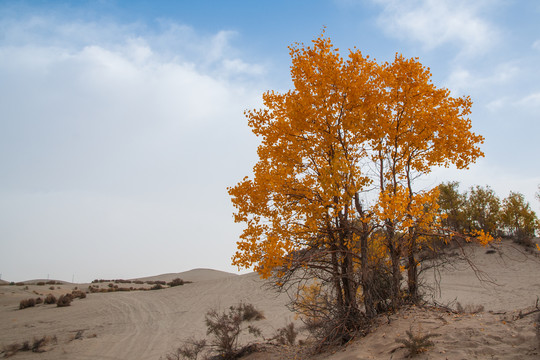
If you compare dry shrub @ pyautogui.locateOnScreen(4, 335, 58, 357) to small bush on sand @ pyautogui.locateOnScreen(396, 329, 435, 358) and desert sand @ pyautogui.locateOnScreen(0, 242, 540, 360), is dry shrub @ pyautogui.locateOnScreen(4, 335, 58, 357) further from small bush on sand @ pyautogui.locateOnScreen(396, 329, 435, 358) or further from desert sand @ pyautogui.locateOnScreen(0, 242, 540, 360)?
small bush on sand @ pyautogui.locateOnScreen(396, 329, 435, 358)

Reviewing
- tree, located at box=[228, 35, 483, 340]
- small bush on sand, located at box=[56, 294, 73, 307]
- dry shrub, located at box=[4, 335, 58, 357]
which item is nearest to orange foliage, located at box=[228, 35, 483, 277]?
tree, located at box=[228, 35, 483, 340]

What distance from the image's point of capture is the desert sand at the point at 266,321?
5.01m

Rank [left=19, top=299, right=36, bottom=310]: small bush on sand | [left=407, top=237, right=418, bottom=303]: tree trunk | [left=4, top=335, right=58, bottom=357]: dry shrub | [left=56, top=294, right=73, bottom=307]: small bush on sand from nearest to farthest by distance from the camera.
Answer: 1. [left=407, top=237, right=418, bottom=303]: tree trunk
2. [left=4, top=335, right=58, bottom=357]: dry shrub
3. [left=19, top=299, right=36, bottom=310]: small bush on sand
4. [left=56, top=294, right=73, bottom=307]: small bush on sand

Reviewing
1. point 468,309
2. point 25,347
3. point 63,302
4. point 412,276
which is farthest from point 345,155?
point 63,302

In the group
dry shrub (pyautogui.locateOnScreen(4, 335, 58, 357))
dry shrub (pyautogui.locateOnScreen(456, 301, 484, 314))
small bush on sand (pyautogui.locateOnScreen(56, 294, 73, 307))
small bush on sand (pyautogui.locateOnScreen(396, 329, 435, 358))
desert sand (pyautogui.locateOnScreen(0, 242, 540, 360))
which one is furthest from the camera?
small bush on sand (pyautogui.locateOnScreen(56, 294, 73, 307))

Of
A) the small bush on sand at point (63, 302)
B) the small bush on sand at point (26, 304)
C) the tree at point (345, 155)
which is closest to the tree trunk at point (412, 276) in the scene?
the tree at point (345, 155)

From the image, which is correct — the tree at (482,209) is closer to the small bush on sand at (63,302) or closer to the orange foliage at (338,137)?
the orange foliage at (338,137)

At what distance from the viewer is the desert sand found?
16.4 feet

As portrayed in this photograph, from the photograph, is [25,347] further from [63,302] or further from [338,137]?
[338,137]

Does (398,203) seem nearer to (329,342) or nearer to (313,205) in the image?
(313,205)

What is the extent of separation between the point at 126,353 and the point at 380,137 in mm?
12009

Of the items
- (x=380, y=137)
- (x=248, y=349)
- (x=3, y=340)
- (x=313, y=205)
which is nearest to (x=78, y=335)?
(x=3, y=340)

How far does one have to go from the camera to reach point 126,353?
12.4 metres

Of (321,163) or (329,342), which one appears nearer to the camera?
(329,342)
